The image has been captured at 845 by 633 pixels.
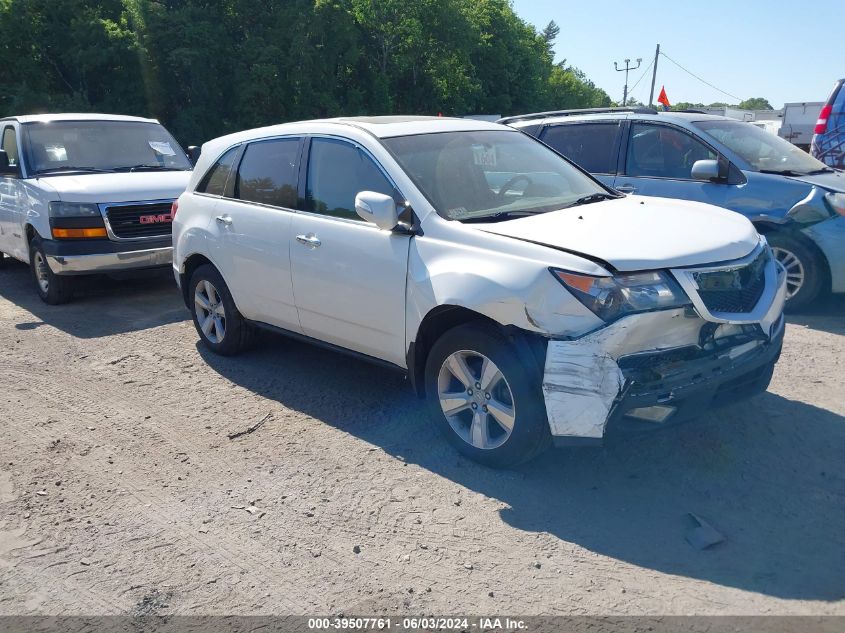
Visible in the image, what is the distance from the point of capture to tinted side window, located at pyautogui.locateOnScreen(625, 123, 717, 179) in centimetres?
711

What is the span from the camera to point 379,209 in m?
4.23

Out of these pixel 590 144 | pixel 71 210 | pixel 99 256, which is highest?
pixel 590 144

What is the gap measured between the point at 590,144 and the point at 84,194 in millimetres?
5210

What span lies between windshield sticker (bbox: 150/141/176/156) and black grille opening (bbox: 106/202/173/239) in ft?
4.35

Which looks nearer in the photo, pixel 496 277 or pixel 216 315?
pixel 496 277

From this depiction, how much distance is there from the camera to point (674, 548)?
10.8ft

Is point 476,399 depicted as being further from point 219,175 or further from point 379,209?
point 219,175

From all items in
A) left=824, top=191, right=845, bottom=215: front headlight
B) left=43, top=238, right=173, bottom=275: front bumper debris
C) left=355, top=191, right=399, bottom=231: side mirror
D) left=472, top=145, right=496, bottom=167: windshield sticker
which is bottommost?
left=43, top=238, right=173, bottom=275: front bumper debris

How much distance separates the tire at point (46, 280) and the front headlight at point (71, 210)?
0.48m

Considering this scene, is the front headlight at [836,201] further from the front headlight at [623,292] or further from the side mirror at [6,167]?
the side mirror at [6,167]

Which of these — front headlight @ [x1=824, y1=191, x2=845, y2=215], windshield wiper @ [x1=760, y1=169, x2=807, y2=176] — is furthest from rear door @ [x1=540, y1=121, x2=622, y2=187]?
front headlight @ [x1=824, y1=191, x2=845, y2=215]

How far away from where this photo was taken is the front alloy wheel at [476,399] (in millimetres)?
3881

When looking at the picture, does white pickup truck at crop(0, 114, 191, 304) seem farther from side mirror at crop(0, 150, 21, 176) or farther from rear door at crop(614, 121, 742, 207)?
rear door at crop(614, 121, 742, 207)

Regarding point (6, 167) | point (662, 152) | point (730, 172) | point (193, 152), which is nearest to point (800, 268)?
point (730, 172)
